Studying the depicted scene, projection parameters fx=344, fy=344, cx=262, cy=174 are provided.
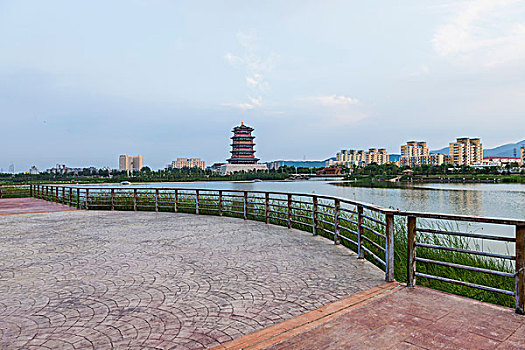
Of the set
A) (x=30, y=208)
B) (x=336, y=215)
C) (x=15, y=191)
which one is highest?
(x=336, y=215)

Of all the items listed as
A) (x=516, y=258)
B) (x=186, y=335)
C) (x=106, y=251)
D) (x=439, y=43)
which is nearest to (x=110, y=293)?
(x=186, y=335)

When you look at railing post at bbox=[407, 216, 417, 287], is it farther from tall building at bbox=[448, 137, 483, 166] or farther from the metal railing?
tall building at bbox=[448, 137, 483, 166]

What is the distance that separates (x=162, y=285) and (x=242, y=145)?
109m

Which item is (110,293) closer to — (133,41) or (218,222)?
(218,222)

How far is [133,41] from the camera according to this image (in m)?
24.4

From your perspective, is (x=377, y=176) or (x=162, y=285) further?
(x=377, y=176)

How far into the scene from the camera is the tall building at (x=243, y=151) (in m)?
110

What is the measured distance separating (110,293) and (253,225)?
6.25 m

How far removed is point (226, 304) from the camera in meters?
3.90

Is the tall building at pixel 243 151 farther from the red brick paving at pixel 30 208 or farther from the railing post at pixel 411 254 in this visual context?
the railing post at pixel 411 254

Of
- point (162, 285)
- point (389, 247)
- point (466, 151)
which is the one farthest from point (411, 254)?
point (466, 151)

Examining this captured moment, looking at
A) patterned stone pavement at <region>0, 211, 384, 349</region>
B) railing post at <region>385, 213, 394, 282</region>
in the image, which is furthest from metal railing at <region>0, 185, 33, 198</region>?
railing post at <region>385, 213, 394, 282</region>

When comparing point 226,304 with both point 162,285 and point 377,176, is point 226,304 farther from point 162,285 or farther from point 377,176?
point 377,176

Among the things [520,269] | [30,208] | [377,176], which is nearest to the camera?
[520,269]
